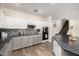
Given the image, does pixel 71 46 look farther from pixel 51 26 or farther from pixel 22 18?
pixel 22 18

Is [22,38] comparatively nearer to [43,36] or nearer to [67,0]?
[43,36]

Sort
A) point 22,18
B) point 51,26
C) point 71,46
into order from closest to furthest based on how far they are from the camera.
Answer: point 71,46
point 51,26
point 22,18

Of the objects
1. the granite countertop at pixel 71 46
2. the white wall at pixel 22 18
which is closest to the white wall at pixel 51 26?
the white wall at pixel 22 18

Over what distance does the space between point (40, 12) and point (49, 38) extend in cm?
63

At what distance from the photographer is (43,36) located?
190 cm

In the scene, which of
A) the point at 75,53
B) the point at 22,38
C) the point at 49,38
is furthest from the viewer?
the point at 22,38

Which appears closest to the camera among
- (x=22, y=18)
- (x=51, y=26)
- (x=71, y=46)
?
(x=71, y=46)

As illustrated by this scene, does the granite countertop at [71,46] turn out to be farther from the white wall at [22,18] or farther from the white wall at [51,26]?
the white wall at [22,18]

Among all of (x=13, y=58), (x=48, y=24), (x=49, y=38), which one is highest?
(x=48, y=24)

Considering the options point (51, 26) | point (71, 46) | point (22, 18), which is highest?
point (22, 18)

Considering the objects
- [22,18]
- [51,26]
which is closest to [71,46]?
[51,26]

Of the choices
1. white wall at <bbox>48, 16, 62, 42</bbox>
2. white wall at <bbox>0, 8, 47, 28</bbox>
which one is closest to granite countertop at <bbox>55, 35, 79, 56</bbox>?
white wall at <bbox>48, 16, 62, 42</bbox>

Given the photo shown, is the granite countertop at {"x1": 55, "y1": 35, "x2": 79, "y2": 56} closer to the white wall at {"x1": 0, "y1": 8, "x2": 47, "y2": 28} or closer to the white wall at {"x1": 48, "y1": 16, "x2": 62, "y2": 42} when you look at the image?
the white wall at {"x1": 48, "y1": 16, "x2": 62, "y2": 42}

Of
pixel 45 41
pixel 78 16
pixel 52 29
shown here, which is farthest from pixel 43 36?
pixel 78 16
